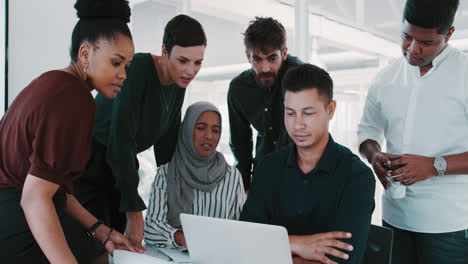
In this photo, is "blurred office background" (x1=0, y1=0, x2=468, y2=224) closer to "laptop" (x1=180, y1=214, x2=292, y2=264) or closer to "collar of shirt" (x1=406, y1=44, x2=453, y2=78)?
"collar of shirt" (x1=406, y1=44, x2=453, y2=78)

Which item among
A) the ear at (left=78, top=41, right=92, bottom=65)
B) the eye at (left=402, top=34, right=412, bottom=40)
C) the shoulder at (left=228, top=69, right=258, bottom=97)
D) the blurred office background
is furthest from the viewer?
the blurred office background

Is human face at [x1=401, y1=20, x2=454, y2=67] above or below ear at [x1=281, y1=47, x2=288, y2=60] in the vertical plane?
below

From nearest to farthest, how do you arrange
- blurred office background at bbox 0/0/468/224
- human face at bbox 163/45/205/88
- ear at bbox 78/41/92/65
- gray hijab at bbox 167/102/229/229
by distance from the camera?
ear at bbox 78/41/92/65 < human face at bbox 163/45/205/88 < gray hijab at bbox 167/102/229/229 < blurred office background at bbox 0/0/468/224

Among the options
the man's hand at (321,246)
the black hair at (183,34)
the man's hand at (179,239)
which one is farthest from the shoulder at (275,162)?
the black hair at (183,34)

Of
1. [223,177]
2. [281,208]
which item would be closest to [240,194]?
[223,177]

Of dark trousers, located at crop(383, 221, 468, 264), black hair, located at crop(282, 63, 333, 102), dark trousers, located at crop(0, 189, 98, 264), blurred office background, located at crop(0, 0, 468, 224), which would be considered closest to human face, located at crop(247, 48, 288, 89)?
blurred office background, located at crop(0, 0, 468, 224)

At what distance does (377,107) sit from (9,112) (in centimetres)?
134

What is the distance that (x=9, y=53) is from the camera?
2895mm

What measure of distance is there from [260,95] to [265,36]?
0.29m

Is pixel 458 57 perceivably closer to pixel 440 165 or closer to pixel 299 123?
pixel 440 165

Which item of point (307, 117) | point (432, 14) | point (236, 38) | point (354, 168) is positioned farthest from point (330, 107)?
point (236, 38)

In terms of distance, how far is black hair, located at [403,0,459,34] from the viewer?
1.56 meters

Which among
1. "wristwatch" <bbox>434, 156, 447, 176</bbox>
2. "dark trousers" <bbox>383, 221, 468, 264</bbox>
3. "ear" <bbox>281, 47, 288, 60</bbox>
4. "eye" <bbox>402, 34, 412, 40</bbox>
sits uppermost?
"ear" <bbox>281, 47, 288, 60</bbox>

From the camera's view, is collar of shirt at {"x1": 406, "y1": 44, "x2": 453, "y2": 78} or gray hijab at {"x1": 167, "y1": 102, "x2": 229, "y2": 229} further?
gray hijab at {"x1": 167, "y1": 102, "x2": 229, "y2": 229}
